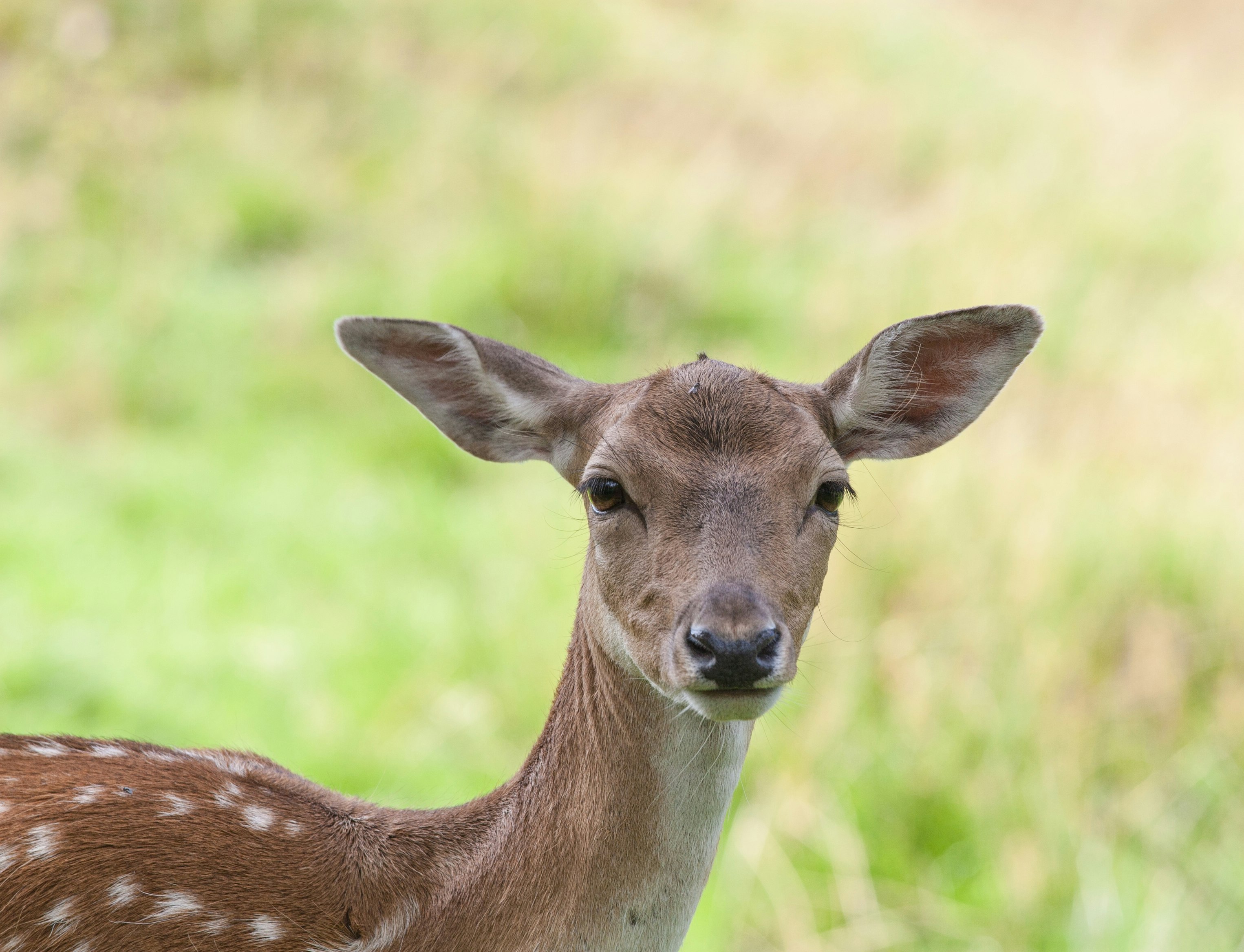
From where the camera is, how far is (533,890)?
240cm

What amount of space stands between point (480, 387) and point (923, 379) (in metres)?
0.91

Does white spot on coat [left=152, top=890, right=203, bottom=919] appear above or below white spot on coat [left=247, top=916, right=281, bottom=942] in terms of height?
above

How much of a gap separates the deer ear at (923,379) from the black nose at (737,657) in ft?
2.28

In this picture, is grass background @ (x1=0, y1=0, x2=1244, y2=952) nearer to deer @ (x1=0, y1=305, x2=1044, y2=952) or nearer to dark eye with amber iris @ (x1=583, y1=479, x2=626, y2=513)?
deer @ (x1=0, y1=305, x2=1044, y2=952)

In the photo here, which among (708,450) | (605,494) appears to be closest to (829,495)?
(708,450)

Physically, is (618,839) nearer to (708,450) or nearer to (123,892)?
(708,450)

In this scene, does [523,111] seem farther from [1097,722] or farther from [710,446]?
[710,446]

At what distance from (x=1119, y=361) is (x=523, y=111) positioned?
15.0ft

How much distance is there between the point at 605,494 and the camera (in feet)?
8.05

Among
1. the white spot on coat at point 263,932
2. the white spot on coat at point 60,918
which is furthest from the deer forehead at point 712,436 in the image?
the white spot on coat at point 60,918

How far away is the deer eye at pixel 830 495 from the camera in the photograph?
245 cm

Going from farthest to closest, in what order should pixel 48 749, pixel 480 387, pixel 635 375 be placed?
pixel 635 375 < pixel 480 387 < pixel 48 749

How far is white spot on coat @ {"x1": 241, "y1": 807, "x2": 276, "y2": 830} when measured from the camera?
7.91 feet

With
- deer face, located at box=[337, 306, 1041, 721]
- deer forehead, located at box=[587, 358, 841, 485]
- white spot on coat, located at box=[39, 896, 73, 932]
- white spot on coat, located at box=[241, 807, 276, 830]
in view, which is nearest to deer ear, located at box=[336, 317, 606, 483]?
deer face, located at box=[337, 306, 1041, 721]
